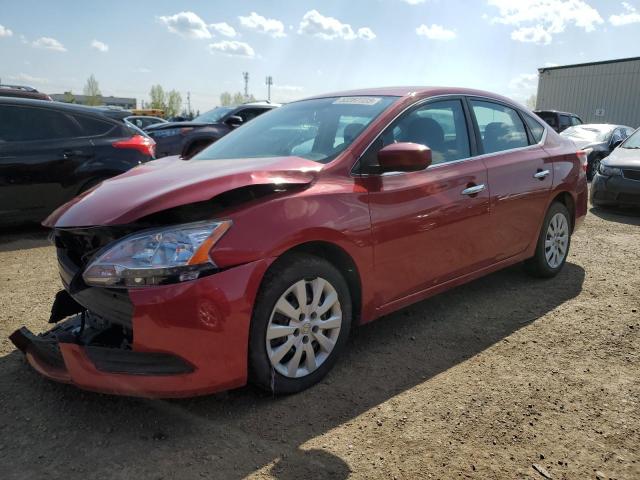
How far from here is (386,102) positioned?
3379mm

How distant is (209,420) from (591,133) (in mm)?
12973

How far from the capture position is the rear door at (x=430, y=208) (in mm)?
3037

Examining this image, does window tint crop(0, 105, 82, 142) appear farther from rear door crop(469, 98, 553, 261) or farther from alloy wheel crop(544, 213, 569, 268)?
alloy wheel crop(544, 213, 569, 268)

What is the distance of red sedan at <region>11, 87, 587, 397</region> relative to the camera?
2314 millimetres

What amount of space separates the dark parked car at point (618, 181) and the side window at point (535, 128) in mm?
4285

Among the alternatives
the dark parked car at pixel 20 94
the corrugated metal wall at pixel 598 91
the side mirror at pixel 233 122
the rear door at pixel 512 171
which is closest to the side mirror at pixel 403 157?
the rear door at pixel 512 171

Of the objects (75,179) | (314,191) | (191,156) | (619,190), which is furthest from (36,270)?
(619,190)

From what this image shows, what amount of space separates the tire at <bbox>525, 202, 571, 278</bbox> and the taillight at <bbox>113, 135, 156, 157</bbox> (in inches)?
177

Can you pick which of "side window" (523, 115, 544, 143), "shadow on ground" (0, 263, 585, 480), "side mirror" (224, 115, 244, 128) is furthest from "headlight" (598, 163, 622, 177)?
"side mirror" (224, 115, 244, 128)

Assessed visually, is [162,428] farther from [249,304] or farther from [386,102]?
[386,102]

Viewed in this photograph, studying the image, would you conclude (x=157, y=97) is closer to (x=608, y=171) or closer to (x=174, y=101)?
(x=174, y=101)

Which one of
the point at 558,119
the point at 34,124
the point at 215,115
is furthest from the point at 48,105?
the point at 558,119

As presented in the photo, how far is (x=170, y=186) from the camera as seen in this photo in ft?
8.44

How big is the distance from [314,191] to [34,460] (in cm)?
173
